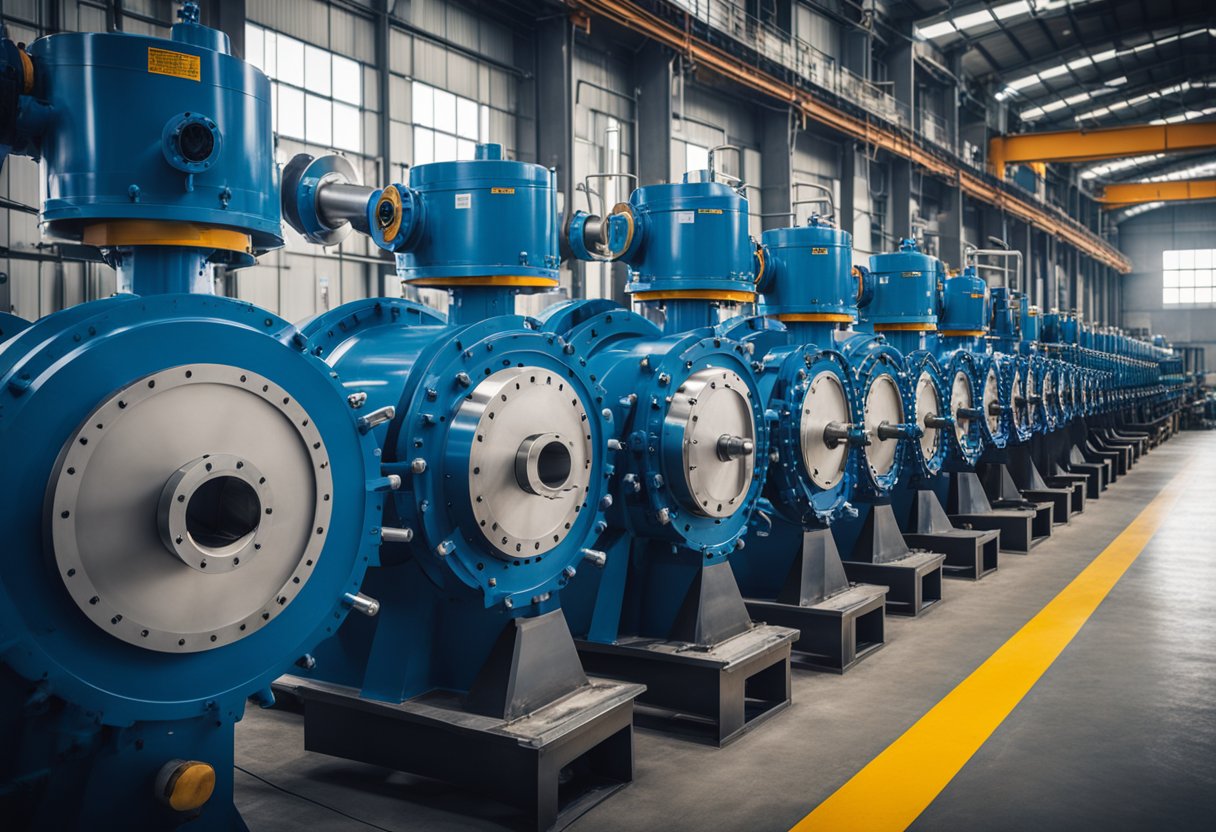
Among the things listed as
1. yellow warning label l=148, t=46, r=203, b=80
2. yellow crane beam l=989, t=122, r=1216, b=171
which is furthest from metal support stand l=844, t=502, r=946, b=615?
yellow crane beam l=989, t=122, r=1216, b=171

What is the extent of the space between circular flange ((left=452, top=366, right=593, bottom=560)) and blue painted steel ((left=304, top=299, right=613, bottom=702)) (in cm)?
3

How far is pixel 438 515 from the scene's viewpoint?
2.99 m

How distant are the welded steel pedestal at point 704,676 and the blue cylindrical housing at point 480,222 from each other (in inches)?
59.4

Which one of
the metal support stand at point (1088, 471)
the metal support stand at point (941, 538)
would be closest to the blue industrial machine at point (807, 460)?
the metal support stand at point (941, 538)

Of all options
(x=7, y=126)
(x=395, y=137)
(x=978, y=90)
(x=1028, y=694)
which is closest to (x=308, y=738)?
(x=7, y=126)

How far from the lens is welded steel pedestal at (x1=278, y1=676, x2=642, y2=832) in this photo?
292cm

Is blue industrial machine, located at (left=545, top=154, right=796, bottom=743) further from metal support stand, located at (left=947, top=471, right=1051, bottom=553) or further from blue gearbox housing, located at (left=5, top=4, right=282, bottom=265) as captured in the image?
metal support stand, located at (left=947, top=471, right=1051, bottom=553)

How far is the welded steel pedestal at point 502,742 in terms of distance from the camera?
2916mm

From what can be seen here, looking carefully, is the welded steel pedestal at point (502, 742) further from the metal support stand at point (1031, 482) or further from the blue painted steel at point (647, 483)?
the metal support stand at point (1031, 482)

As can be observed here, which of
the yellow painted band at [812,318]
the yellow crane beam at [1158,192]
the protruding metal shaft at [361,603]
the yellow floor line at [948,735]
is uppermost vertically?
the yellow crane beam at [1158,192]

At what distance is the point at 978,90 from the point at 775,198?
12715 millimetres

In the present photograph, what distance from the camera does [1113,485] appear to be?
42.1 ft

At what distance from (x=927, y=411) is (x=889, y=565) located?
4.36 feet

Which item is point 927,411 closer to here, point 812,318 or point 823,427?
point 812,318
